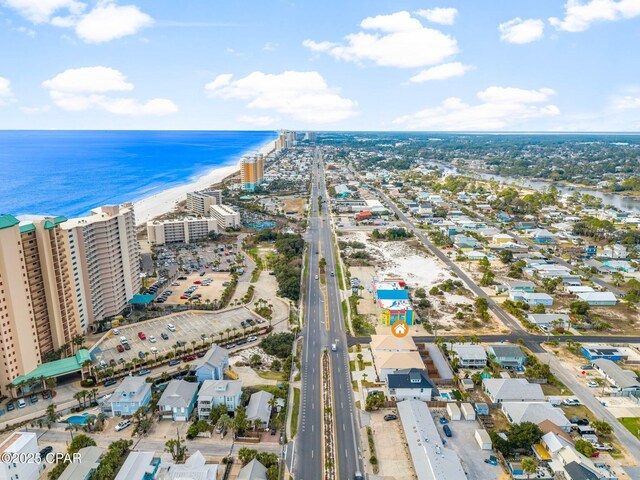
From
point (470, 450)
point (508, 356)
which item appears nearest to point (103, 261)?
point (470, 450)

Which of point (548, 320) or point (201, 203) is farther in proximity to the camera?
point (201, 203)

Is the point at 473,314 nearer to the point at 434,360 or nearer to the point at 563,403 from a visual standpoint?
the point at 434,360

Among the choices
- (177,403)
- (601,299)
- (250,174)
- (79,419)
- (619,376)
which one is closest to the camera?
(79,419)

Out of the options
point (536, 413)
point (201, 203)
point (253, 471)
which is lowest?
point (536, 413)

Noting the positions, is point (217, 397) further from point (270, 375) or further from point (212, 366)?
point (270, 375)

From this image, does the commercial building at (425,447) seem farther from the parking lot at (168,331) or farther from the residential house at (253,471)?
the parking lot at (168,331)

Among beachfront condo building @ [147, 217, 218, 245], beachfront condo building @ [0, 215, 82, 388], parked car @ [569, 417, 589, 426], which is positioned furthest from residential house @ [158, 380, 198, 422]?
beachfront condo building @ [147, 217, 218, 245]
